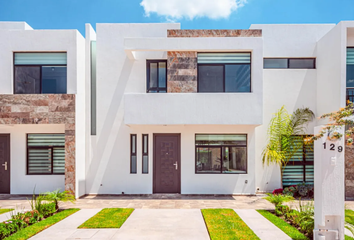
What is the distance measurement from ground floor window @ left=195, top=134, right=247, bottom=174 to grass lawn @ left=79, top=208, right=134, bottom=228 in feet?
11.8

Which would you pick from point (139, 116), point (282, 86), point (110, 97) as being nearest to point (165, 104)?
point (139, 116)

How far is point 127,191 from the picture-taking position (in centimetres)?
981

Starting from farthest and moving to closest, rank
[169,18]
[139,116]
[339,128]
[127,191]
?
[169,18], [127,191], [139,116], [339,128]

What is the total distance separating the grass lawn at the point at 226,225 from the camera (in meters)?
5.48

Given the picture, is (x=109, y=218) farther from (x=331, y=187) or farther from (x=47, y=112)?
(x=331, y=187)

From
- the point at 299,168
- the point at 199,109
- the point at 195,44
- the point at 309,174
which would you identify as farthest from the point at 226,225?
the point at 195,44

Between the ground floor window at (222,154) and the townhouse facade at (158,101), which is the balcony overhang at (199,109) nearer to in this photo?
the townhouse facade at (158,101)

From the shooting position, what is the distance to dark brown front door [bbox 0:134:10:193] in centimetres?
989

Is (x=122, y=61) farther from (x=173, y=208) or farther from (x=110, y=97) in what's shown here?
(x=173, y=208)

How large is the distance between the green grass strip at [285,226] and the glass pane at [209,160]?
9.13 feet

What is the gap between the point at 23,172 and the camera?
9.86 metres

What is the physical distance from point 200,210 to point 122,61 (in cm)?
657

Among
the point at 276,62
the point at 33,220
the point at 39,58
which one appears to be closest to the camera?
the point at 33,220

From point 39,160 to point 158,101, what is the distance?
5.74 metres
